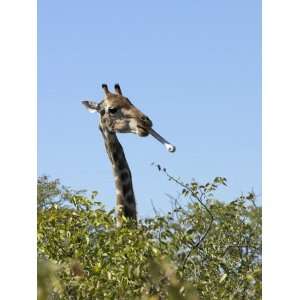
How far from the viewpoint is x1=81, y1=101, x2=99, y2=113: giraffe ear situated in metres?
5.49

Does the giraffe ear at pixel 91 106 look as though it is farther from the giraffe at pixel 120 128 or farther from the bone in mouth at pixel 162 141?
the bone in mouth at pixel 162 141

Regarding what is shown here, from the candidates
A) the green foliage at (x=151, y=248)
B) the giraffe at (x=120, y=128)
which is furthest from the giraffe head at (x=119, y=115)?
the green foliage at (x=151, y=248)

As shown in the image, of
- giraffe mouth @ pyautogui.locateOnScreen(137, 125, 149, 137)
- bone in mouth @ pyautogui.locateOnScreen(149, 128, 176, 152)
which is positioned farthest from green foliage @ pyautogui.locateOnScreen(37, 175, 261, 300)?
giraffe mouth @ pyautogui.locateOnScreen(137, 125, 149, 137)

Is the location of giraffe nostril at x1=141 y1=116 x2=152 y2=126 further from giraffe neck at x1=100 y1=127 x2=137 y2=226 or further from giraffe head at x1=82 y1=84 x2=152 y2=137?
giraffe neck at x1=100 y1=127 x2=137 y2=226

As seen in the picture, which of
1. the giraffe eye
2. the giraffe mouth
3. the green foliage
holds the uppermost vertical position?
the giraffe eye

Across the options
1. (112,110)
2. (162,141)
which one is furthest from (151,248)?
(112,110)

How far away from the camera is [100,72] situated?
228 inches

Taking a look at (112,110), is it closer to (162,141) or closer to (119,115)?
(119,115)

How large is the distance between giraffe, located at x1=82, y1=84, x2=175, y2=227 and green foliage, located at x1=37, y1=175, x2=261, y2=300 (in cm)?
77

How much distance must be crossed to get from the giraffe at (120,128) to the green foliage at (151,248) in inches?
30.2

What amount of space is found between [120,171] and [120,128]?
12.0 inches

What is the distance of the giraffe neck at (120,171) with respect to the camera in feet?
18.2

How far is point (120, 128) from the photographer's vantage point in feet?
17.9
